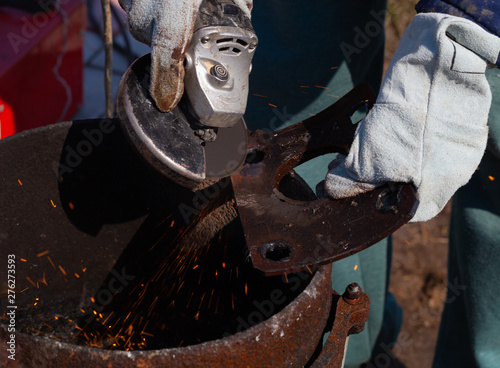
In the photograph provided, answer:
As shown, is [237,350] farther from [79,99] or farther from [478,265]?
[79,99]

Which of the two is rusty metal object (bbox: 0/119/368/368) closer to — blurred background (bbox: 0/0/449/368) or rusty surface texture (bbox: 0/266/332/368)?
rusty surface texture (bbox: 0/266/332/368)

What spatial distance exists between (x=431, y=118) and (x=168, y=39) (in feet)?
1.97

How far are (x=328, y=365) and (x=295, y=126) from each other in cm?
65

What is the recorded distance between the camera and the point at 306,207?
1346 mm

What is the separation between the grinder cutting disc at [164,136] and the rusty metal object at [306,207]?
5.0 inches

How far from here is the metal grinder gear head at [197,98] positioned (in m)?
1.20

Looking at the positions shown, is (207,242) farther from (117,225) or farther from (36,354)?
(36,354)

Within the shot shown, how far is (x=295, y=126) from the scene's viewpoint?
1.57 m

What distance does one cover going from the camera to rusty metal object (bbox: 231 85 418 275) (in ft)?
3.96

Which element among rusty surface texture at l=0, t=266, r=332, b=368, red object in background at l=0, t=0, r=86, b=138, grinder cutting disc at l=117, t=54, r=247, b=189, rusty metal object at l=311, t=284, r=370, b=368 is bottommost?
red object in background at l=0, t=0, r=86, b=138

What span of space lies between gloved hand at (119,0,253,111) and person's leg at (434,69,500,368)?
0.95 m

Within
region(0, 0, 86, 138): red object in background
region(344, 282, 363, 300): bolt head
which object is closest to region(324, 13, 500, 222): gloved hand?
region(344, 282, 363, 300): bolt head

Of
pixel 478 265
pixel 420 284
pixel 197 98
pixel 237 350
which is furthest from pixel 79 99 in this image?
pixel 237 350

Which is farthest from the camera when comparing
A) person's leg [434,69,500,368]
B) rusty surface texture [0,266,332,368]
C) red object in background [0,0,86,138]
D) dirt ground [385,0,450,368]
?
dirt ground [385,0,450,368]
